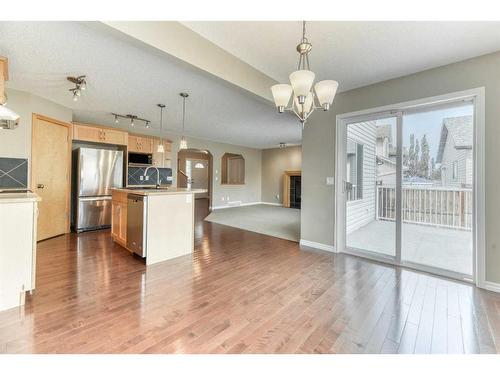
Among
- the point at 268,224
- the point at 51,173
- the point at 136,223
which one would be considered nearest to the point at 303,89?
the point at 136,223

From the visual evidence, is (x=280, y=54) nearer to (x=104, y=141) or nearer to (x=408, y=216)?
(x=408, y=216)

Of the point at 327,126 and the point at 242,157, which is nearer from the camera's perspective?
the point at 327,126

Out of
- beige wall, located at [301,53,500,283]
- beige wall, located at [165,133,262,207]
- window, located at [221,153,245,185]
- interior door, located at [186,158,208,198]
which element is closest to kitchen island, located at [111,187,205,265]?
beige wall, located at [301,53,500,283]

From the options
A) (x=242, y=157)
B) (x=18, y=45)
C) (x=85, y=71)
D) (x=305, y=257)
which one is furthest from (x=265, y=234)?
(x=242, y=157)

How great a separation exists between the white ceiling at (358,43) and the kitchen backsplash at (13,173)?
3.60m

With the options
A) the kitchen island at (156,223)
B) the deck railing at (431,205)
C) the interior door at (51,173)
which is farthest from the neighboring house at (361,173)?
the interior door at (51,173)

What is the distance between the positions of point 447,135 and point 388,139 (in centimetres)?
63

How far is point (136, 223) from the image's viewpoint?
3.05 metres

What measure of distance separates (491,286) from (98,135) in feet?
22.2

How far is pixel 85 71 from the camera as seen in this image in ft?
9.37

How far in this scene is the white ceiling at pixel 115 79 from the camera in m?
→ 2.16

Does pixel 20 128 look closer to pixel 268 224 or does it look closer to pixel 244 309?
pixel 244 309

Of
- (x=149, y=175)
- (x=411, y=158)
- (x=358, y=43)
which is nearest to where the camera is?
(x=358, y=43)

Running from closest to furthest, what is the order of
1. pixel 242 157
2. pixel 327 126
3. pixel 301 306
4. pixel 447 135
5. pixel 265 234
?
pixel 301 306, pixel 447 135, pixel 327 126, pixel 265 234, pixel 242 157
